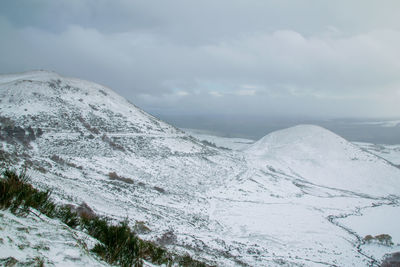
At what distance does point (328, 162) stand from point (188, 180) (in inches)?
1671

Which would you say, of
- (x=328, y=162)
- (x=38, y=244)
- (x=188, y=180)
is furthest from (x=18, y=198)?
(x=328, y=162)

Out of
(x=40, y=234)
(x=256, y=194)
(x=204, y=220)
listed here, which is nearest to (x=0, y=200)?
(x=40, y=234)

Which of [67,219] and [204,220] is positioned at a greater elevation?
[67,219]

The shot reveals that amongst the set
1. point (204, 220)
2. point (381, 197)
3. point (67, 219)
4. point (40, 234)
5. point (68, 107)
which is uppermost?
point (68, 107)

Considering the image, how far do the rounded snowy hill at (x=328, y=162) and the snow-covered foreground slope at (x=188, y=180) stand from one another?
0.28 metres

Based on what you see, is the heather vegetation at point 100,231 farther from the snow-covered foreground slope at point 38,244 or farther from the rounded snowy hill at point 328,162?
the rounded snowy hill at point 328,162

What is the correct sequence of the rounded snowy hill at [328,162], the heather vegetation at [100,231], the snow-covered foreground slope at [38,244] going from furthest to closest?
the rounded snowy hill at [328,162]
the heather vegetation at [100,231]
the snow-covered foreground slope at [38,244]

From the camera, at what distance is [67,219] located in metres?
5.16

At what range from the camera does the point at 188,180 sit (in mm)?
34219

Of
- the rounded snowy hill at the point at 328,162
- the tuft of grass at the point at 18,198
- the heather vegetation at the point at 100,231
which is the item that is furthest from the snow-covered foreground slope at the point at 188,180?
the tuft of grass at the point at 18,198

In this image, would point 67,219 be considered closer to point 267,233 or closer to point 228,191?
point 267,233

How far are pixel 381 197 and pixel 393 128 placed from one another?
195 metres

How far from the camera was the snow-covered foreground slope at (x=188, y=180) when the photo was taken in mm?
17781

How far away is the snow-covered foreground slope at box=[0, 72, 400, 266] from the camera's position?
17781mm
